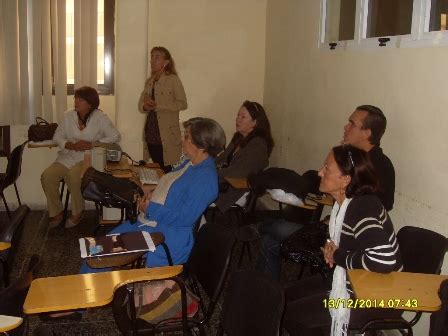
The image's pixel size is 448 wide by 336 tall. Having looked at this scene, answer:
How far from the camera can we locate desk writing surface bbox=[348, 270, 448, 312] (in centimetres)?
194

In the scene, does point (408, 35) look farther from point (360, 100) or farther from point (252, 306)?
point (252, 306)

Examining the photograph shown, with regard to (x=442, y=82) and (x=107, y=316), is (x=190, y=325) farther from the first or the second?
(x=442, y=82)

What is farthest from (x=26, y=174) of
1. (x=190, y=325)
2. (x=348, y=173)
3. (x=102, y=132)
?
(x=348, y=173)

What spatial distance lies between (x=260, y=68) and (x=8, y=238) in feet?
12.5

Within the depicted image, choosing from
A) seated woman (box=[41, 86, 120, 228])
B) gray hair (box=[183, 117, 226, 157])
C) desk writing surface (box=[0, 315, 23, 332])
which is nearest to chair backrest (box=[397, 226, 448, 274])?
gray hair (box=[183, 117, 226, 157])

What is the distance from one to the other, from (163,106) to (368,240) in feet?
10.7

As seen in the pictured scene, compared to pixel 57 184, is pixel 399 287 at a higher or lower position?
higher

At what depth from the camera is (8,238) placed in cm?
261

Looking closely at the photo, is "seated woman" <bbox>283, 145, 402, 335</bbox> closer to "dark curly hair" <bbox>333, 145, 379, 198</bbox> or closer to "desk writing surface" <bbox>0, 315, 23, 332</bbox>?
"dark curly hair" <bbox>333, 145, 379, 198</bbox>

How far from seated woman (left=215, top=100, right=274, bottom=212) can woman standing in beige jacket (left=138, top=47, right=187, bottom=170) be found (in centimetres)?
78

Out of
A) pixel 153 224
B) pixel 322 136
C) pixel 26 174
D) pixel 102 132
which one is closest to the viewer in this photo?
pixel 153 224

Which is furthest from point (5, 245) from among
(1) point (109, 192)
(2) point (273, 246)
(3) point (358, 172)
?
(3) point (358, 172)

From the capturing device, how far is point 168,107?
5059 millimetres

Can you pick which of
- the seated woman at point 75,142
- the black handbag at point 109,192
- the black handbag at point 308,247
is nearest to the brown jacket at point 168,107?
the seated woman at point 75,142
